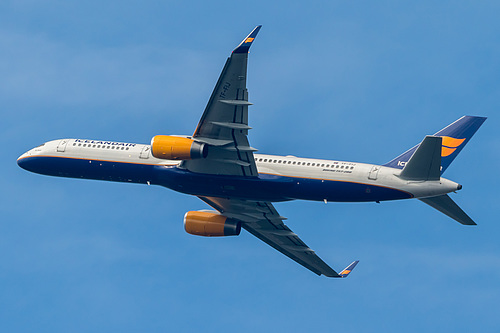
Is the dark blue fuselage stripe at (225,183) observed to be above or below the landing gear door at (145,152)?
below

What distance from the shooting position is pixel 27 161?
72.8 meters

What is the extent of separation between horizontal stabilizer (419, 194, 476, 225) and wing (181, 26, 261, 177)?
516 inches

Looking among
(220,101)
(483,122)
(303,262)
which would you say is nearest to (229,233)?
(303,262)

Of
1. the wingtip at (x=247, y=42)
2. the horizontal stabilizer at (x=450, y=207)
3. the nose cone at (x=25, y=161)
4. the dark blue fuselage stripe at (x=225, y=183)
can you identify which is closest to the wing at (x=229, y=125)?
the wingtip at (x=247, y=42)

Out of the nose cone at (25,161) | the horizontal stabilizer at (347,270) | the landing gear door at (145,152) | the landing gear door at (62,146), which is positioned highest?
the landing gear door at (62,146)

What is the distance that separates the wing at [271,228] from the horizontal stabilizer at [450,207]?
556 inches

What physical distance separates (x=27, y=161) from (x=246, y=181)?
757 inches

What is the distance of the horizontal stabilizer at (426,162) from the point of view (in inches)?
2339

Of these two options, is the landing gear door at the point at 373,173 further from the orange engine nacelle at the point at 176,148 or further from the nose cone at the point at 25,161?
the nose cone at the point at 25,161

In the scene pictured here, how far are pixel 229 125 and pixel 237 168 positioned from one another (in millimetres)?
5724

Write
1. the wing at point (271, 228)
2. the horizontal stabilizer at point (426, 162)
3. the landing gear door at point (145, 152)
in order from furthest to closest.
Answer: the wing at point (271, 228) → the landing gear door at point (145, 152) → the horizontal stabilizer at point (426, 162)

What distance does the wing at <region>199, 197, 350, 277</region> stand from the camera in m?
72.0

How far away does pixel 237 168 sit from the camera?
65.1m

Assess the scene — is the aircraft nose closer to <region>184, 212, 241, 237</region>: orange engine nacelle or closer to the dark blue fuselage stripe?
the dark blue fuselage stripe
